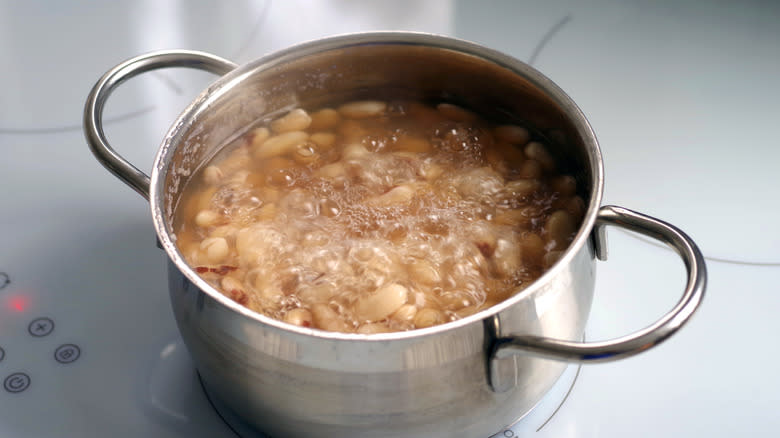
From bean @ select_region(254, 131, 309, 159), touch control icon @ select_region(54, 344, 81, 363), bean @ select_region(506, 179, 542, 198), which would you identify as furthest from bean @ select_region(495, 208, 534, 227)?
touch control icon @ select_region(54, 344, 81, 363)

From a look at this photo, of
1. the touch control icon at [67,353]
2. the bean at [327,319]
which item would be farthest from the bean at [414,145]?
the touch control icon at [67,353]

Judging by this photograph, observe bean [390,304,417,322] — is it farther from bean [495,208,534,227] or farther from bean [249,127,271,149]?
bean [249,127,271,149]

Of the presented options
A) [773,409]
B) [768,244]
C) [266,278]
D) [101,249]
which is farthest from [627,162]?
[101,249]

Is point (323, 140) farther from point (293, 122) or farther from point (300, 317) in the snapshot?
point (300, 317)

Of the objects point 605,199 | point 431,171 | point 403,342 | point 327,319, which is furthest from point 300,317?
point 605,199

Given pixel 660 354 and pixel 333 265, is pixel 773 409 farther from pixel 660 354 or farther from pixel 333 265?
pixel 333 265

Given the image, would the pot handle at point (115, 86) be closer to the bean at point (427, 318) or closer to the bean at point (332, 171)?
the bean at point (332, 171)
